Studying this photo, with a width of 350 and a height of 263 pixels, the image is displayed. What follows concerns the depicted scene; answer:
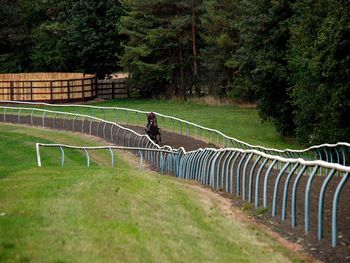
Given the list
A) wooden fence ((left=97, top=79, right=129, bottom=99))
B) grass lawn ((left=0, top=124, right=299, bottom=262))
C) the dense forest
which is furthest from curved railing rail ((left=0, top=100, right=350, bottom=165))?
wooden fence ((left=97, top=79, right=129, bottom=99))

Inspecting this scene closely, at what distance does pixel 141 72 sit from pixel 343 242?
47.5m

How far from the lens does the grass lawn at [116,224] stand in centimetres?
796

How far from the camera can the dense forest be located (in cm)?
2800

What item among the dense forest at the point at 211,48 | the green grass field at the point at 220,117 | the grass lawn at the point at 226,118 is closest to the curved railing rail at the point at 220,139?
the green grass field at the point at 220,117

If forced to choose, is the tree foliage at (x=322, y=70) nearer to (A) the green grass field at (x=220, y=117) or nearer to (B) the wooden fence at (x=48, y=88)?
(A) the green grass field at (x=220, y=117)

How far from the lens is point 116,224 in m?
9.12

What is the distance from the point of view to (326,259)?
29.1 ft

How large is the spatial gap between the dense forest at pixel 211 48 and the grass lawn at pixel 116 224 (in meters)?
15.5

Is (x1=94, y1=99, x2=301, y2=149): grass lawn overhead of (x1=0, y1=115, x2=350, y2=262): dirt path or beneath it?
beneath

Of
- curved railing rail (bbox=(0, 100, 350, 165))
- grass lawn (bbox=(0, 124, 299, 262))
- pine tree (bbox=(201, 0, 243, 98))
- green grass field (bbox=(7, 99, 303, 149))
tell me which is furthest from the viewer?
pine tree (bbox=(201, 0, 243, 98))

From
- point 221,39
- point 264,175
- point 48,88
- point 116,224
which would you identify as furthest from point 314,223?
point 48,88

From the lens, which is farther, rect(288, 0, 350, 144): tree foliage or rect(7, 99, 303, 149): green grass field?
rect(7, 99, 303, 149): green grass field

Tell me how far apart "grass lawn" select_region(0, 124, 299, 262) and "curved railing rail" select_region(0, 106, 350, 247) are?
2.82 feet

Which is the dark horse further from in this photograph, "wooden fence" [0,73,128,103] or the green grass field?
"wooden fence" [0,73,128,103]
